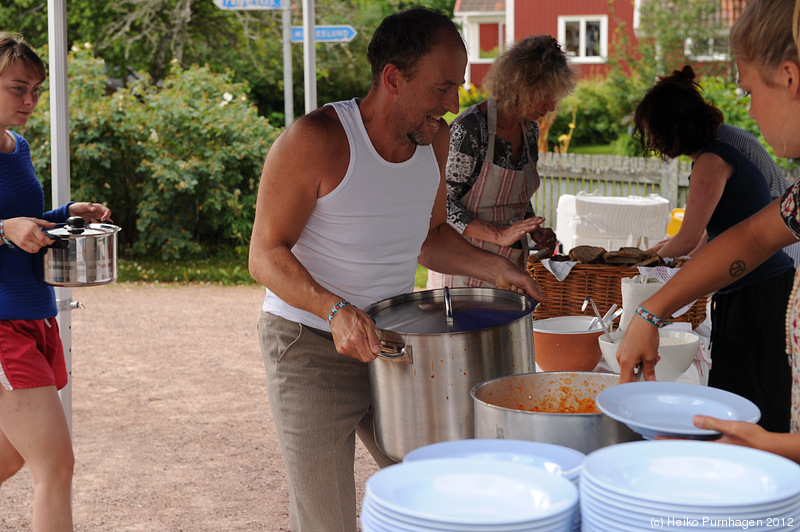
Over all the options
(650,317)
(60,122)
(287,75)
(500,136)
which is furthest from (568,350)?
(287,75)

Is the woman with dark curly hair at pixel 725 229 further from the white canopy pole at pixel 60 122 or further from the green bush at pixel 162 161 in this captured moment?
the green bush at pixel 162 161

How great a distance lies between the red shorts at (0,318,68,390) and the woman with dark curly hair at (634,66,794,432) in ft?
6.54

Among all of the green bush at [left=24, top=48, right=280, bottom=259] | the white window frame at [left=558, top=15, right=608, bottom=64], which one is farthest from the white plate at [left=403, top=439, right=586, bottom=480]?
the white window frame at [left=558, top=15, right=608, bottom=64]

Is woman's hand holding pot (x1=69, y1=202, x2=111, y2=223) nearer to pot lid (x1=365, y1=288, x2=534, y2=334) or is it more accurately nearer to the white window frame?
pot lid (x1=365, y1=288, x2=534, y2=334)

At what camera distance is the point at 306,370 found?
1.87m

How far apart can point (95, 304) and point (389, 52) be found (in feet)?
21.6

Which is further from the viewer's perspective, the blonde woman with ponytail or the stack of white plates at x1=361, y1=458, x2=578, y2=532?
the blonde woman with ponytail

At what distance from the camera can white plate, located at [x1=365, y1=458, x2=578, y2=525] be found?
0.91 meters

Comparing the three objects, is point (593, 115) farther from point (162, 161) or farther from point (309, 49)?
point (309, 49)

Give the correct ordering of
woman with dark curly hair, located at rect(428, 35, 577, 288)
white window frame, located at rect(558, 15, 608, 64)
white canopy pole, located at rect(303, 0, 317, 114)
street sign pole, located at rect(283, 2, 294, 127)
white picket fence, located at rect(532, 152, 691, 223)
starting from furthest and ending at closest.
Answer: white window frame, located at rect(558, 15, 608, 64)
street sign pole, located at rect(283, 2, 294, 127)
white picket fence, located at rect(532, 152, 691, 223)
white canopy pole, located at rect(303, 0, 317, 114)
woman with dark curly hair, located at rect(428, 35, 577, 288)

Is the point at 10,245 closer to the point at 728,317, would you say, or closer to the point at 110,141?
the point at 728,317

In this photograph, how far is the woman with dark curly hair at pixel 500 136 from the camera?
124 inches

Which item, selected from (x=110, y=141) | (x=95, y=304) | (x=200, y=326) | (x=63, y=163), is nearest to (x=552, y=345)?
(x=63, y=163)

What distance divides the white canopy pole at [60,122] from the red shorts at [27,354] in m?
0.32
